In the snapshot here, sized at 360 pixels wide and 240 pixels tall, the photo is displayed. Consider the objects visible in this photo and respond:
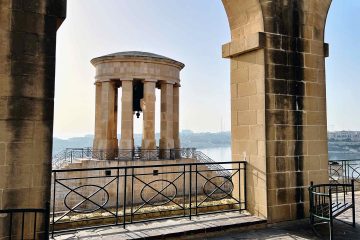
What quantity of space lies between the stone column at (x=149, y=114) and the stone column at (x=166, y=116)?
1007 millimetres

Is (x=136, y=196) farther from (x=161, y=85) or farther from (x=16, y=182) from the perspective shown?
(x=16, y=182)

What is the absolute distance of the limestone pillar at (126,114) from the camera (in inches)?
807

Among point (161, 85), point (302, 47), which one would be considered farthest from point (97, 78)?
point (302, 47)

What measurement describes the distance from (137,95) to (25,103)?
18799mm

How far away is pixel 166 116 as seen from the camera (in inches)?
866

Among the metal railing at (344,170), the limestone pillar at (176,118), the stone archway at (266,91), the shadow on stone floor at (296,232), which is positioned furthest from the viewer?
the limestone pillar at (176,118)

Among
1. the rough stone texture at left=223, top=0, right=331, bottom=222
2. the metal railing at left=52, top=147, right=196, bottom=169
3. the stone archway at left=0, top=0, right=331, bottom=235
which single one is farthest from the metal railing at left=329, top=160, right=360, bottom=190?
the metal railing at left=52, top=147, right=196, bottom=169

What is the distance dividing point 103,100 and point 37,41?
1718cm

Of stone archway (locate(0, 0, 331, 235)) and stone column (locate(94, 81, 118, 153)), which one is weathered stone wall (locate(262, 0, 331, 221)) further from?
stone column (locate(94, 81, 118, 153))

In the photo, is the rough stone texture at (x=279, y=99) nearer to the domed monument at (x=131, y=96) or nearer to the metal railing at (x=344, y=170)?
the metal railing at (x=344, y=170)

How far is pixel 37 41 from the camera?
437cm

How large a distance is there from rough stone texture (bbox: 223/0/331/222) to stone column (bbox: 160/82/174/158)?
15597mm

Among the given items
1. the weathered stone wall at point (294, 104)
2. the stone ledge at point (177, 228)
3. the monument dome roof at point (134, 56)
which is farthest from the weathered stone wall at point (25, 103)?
the monument dome roof at point (134, 56)

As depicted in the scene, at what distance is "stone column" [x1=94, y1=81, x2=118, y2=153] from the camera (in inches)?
834
